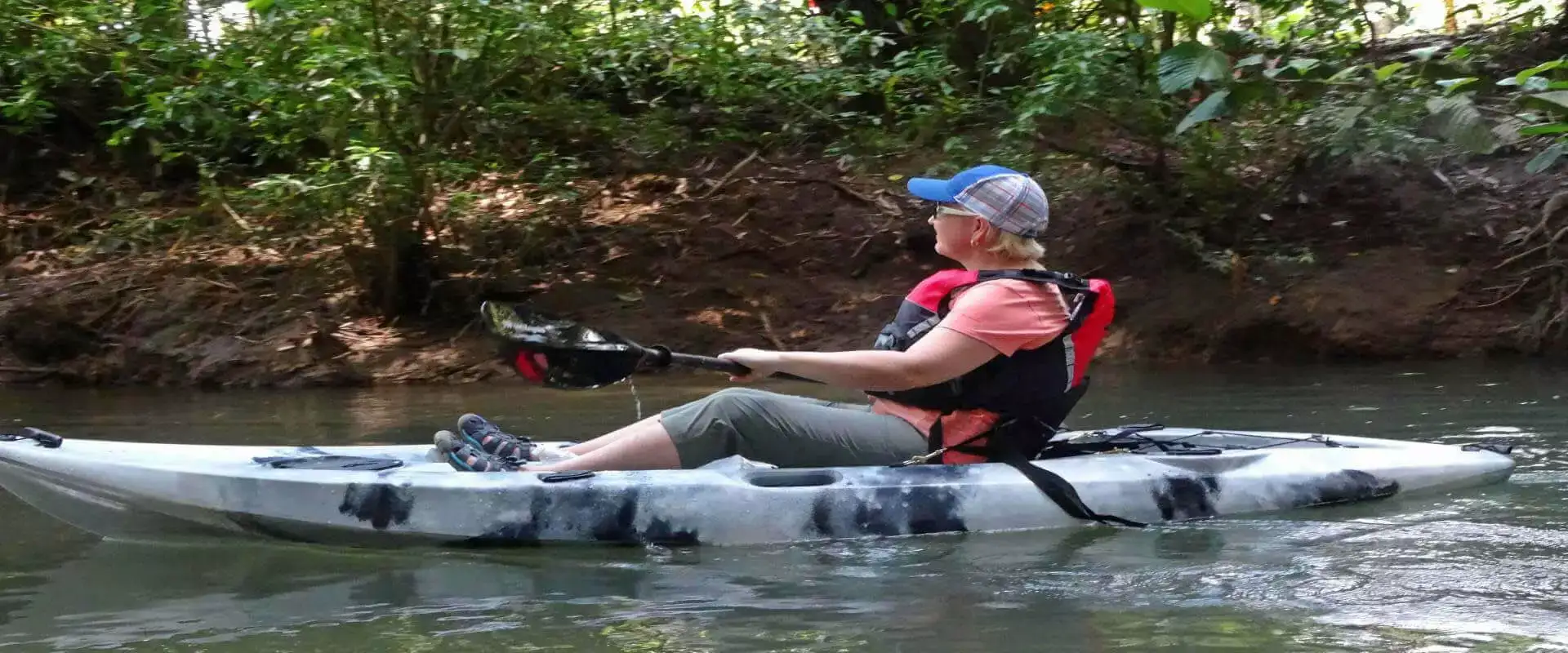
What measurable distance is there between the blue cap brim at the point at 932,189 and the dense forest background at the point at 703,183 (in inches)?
148

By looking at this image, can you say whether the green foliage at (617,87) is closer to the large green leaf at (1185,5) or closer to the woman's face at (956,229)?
the large green leaf at (1185,5)

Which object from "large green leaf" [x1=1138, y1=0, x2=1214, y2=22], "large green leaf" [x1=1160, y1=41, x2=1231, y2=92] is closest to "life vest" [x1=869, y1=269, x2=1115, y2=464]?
"large green leaf" [x1=1138, y1=0, x2=1214, y2=22]

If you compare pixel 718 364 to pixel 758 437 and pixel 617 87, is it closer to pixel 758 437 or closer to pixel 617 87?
pixel 758 437

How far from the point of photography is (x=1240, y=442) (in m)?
4.58

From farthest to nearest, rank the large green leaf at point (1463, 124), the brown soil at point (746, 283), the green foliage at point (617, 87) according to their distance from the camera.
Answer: the brown soil at point (746, 283)
the green foliage at point (617, 87)
the large green leaf at point (1463, 124)

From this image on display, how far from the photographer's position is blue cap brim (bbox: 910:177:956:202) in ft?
12.0

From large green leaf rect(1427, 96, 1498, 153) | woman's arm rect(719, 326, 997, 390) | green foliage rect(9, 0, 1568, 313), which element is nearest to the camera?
woman's arm rect(719, 326, 997, 390)

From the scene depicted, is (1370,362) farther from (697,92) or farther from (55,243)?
(55,243)

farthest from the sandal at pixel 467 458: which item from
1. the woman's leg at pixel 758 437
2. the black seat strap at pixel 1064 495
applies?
the black seat strap at pixel 1064 495

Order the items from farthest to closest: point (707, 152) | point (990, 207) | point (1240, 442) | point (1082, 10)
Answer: point (707, 152)
point (1082, 10)
point (1240, 442)
point (990, 207)

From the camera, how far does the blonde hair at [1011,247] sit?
11.9ft

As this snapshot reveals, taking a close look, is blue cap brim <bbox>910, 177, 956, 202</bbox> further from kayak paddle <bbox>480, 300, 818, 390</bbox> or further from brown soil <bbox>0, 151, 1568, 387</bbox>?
brown soil <bbox>0, 151, 1568, 387</bbox>

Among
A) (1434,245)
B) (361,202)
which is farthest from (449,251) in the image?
(1434,245)

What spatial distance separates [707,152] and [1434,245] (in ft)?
16.1
